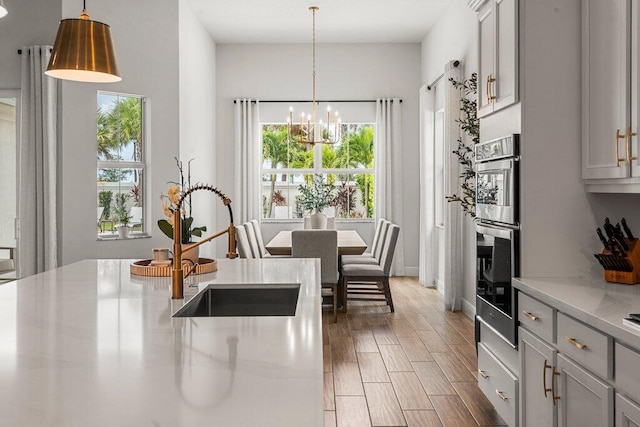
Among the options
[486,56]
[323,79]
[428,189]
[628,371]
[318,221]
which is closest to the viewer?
[628,371]

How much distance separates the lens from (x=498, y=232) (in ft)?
9.12

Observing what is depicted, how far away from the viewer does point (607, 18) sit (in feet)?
7.64

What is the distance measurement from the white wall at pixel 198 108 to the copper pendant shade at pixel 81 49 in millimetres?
3637

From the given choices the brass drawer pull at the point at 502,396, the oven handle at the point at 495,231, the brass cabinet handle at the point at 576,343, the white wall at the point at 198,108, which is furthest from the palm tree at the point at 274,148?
the brass cabinet handle at the point at 576,343

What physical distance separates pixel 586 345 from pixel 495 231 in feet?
3.19

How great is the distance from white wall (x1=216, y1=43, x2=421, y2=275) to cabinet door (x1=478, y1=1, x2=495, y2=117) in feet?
16.1

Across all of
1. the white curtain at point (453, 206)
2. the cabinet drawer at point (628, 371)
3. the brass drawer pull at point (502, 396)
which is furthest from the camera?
the white curtain at point (453, 206)

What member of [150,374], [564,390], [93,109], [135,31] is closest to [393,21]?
[135,31]

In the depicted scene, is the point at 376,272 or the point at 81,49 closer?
the point at 81,49

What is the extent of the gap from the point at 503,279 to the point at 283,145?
5836 mm

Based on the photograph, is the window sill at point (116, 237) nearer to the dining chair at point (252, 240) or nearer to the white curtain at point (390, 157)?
the dining chair at point (252, 240)

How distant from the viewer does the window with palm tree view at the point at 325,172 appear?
824 cm

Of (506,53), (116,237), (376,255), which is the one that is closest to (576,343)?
(506,53)

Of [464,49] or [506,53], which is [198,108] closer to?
[464,49]
